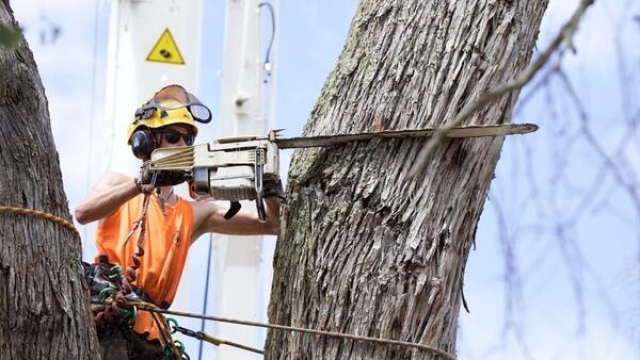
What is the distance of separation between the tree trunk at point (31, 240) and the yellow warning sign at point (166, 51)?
14.8 ft

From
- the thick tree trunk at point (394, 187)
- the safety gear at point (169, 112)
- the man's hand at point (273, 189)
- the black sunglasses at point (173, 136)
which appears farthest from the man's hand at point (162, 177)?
the black sunglasses at point (173, 136)

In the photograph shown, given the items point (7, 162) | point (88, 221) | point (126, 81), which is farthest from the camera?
point (126, 81)

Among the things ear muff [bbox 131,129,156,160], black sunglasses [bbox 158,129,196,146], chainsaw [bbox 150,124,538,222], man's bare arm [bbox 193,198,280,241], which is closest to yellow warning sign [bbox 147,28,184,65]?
man's bare arm [bbox 193,198,280,241]

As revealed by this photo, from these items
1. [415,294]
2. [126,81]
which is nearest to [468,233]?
[415,294]

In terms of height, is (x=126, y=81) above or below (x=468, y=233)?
above

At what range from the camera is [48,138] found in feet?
13.9

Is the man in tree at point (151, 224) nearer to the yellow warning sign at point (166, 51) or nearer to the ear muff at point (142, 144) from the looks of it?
the ear muff at point (142, 144)

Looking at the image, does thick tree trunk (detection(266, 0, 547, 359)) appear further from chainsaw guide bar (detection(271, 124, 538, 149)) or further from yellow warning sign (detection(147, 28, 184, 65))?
yellow warning sign (detection(147, 28, 184, 65))

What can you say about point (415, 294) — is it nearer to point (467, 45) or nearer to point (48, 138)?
point (467, 45)

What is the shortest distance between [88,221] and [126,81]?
301 cm

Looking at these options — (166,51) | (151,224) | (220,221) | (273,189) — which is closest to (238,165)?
(273,189)

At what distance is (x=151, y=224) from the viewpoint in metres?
6.08

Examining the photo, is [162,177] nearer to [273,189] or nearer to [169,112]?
[273,189]

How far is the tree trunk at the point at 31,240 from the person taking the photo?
4051mm
